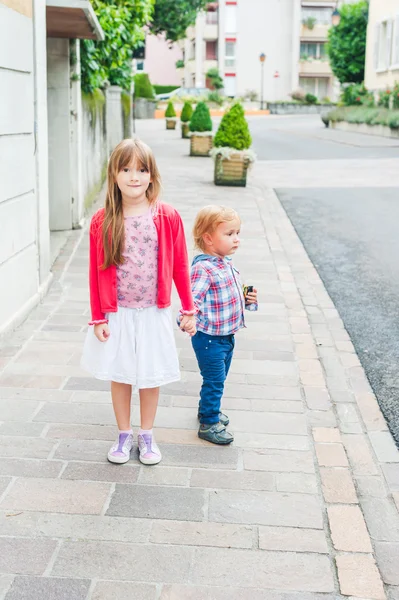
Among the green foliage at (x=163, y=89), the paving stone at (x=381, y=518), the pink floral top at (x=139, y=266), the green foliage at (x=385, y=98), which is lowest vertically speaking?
the paving stone at (x=381, y=518)

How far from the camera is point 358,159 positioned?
69.5ft

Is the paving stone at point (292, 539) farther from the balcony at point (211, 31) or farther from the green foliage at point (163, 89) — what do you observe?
the green foliage at point (163, 89)

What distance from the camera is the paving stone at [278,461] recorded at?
3.77 meters

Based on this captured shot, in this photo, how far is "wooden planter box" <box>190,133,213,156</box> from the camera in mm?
21906

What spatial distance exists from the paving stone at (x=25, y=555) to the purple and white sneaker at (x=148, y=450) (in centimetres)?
79

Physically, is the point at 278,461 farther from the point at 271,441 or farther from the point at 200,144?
the point at 200,144

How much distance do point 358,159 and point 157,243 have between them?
1836 cm

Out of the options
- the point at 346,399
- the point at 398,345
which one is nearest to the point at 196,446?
the point at 346,399

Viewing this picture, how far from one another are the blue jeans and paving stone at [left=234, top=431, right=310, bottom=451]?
0.54 ft

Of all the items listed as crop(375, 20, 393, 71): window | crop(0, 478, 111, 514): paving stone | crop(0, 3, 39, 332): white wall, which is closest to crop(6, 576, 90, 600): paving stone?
crop(0, 478, 111, 514): paving stone

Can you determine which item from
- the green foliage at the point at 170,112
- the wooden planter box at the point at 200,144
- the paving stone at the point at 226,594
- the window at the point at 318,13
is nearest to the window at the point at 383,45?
the green foliage at the point at 170,112

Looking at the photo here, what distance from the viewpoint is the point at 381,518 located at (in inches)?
134

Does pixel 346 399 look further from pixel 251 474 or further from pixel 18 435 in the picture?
pixel 18 435

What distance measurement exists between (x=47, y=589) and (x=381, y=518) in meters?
1.41
